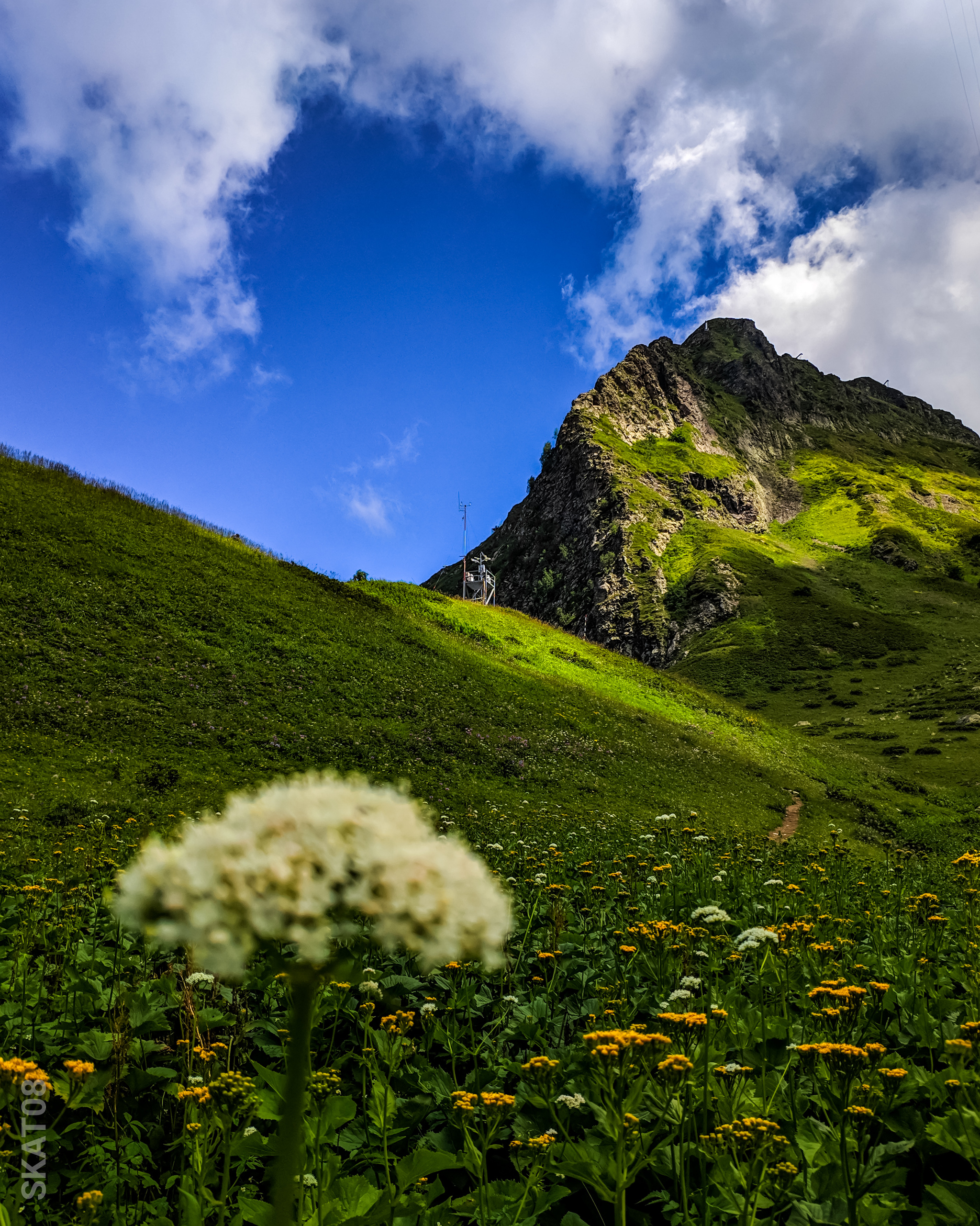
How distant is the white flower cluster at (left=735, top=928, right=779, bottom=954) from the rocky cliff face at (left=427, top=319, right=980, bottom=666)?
96.3 metres

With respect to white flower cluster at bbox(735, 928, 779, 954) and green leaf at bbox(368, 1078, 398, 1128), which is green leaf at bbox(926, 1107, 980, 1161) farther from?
green leaf at bbox(368, 1078, 398, 1128)

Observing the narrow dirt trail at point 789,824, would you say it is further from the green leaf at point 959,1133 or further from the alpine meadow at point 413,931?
the green leaf at point 959,1133

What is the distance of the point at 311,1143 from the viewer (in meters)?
2.98

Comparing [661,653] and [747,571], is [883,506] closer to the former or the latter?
[747,571]

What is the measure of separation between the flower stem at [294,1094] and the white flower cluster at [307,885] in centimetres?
6

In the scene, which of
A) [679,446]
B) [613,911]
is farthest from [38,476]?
[679,446]

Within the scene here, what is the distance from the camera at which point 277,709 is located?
21562 millimetres

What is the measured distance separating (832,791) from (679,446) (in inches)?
4846

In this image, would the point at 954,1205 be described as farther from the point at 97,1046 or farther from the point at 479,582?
the point at 479,582

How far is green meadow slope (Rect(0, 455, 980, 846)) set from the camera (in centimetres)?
1675

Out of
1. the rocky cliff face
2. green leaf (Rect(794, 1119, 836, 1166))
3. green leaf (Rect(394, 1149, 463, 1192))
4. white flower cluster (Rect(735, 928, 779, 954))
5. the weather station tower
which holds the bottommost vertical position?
green leaf (Rect(394, 1149, 463, 1192))

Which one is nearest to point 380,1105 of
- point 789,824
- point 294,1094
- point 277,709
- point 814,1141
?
point 814,1141

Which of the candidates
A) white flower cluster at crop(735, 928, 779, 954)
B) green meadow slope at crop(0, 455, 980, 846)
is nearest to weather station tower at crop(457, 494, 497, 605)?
green meadow slope at crop(0, 455, 980, 846)

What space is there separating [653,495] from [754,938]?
125 metres
